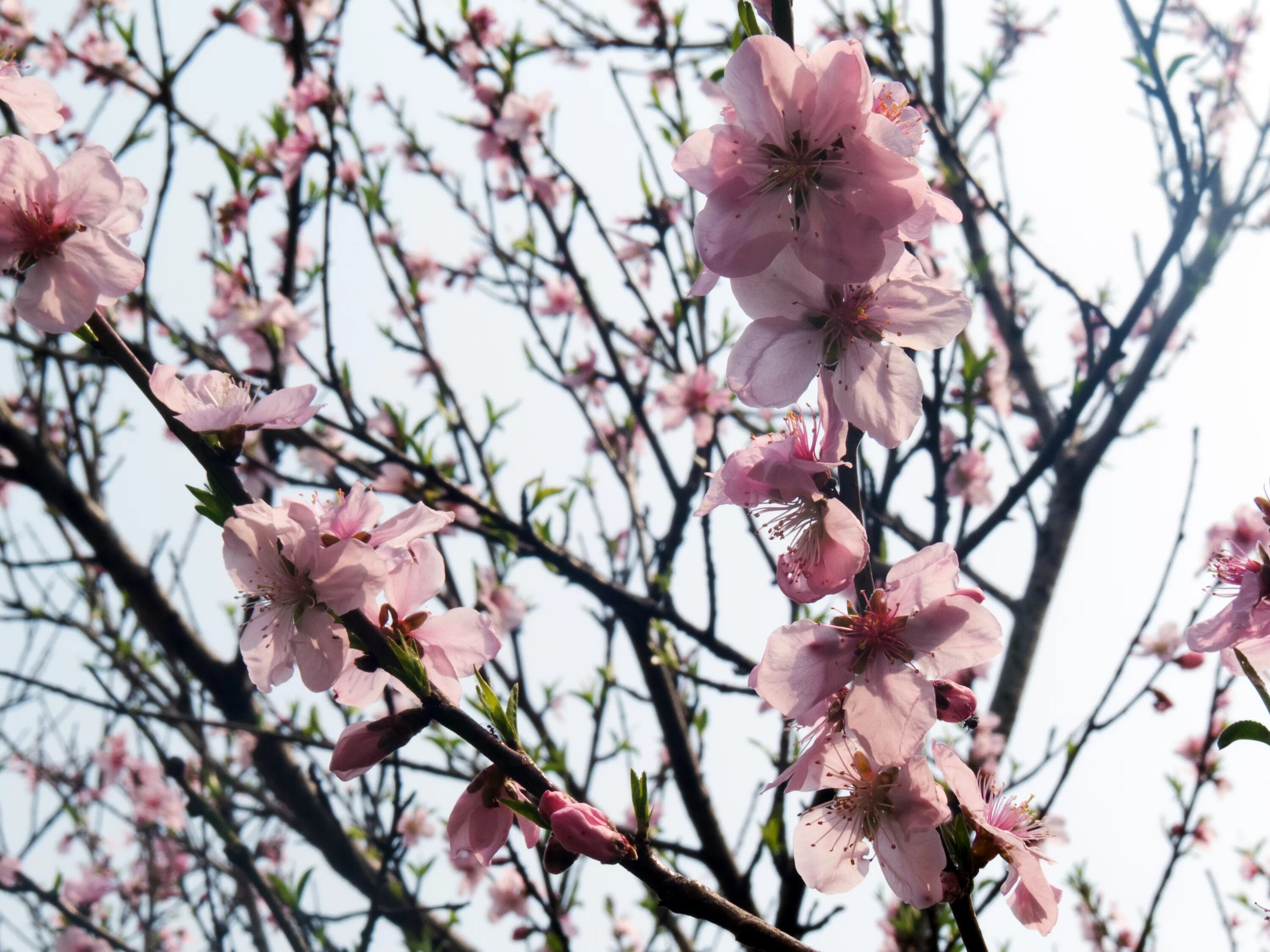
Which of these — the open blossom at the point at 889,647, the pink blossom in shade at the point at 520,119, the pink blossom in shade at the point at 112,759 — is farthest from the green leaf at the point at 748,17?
the pink blossom in shade at the point at 112,759

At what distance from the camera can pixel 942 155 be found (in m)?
3.68

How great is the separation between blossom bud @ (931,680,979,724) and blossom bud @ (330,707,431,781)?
0.67 m

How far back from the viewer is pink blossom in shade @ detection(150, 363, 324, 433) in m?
1.23

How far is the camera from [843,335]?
1259mm

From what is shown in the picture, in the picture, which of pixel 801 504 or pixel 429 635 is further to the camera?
pixel 429 635

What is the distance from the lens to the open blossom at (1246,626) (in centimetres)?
130

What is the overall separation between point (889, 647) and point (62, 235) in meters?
1.38

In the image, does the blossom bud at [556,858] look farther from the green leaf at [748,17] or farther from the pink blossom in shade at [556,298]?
the pink blossom in shade at [556,298]

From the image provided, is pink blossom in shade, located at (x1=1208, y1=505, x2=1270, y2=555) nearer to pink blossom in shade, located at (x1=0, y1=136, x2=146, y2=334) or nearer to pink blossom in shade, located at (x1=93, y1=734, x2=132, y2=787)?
pink blossom in shade, located at (x1=0, y1=136, x2=146, y2=334)

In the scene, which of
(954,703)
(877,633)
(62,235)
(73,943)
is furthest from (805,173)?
(73,943)

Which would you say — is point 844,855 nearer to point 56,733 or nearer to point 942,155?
point 942,155

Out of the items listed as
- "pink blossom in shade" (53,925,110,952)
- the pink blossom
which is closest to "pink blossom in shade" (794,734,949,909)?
the pink blossom

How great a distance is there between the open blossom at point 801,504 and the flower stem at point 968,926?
388 millimetres

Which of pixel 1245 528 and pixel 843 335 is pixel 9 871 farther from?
pixel 1245 528
